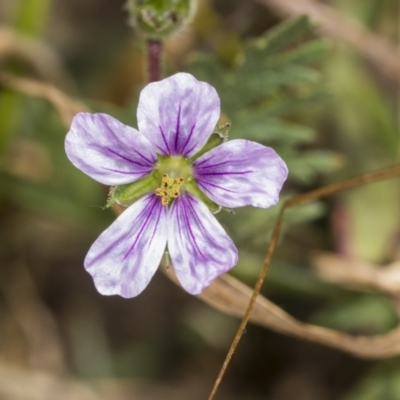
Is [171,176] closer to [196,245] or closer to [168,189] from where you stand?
[168,189]

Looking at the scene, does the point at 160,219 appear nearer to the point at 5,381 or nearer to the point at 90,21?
the point at 5,381

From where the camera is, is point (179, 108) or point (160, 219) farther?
point (160, 219)

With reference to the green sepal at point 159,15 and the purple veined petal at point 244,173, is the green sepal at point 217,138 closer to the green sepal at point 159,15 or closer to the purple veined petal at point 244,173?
the purple veined petal at point 244,173

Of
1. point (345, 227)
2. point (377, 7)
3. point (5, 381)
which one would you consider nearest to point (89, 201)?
point (5, 381)

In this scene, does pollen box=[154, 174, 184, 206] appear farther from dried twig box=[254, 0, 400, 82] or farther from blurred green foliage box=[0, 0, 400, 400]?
dried twig box=[254, 0, 400, 82]

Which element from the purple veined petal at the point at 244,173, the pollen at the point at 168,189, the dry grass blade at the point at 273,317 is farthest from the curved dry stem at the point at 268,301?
the purple veined petal at the point at 244,173
